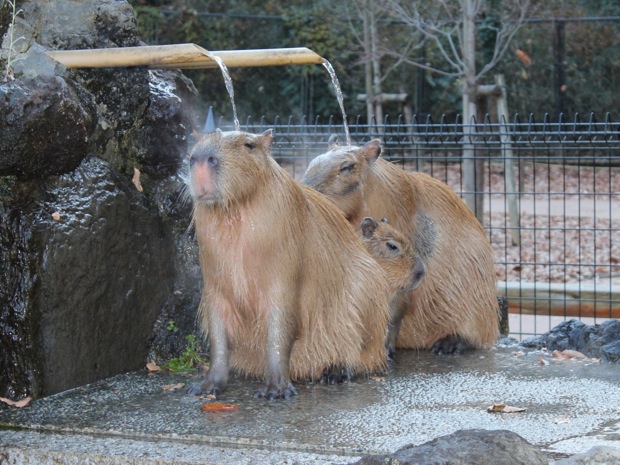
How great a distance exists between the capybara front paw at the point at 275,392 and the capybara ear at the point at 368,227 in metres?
1.23

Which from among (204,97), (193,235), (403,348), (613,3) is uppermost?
(613,3)

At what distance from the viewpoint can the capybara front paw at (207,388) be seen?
189 inches

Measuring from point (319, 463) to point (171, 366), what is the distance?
191 cm

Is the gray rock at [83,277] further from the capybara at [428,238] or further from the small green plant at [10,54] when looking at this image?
the capybara at [428,238]

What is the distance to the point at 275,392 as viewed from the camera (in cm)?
474

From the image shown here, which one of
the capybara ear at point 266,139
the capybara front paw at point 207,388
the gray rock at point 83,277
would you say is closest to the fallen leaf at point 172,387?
the capybara front paw at point 207,388

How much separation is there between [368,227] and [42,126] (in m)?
1.92

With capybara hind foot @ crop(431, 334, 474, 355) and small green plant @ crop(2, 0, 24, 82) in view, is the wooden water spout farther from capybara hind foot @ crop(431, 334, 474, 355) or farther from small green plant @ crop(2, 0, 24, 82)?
capybara hind foot @ crop(431, 334, 474, 355)

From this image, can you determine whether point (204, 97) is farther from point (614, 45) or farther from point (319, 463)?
point (319, 463)

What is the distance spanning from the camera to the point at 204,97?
717 inches

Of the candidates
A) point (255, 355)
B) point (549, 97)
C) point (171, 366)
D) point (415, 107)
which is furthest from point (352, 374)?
point (549, 97)

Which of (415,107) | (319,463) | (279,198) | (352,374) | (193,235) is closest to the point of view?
(319,463)

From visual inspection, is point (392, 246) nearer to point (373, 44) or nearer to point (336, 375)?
point (336, 375)

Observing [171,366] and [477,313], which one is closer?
[171,366]
